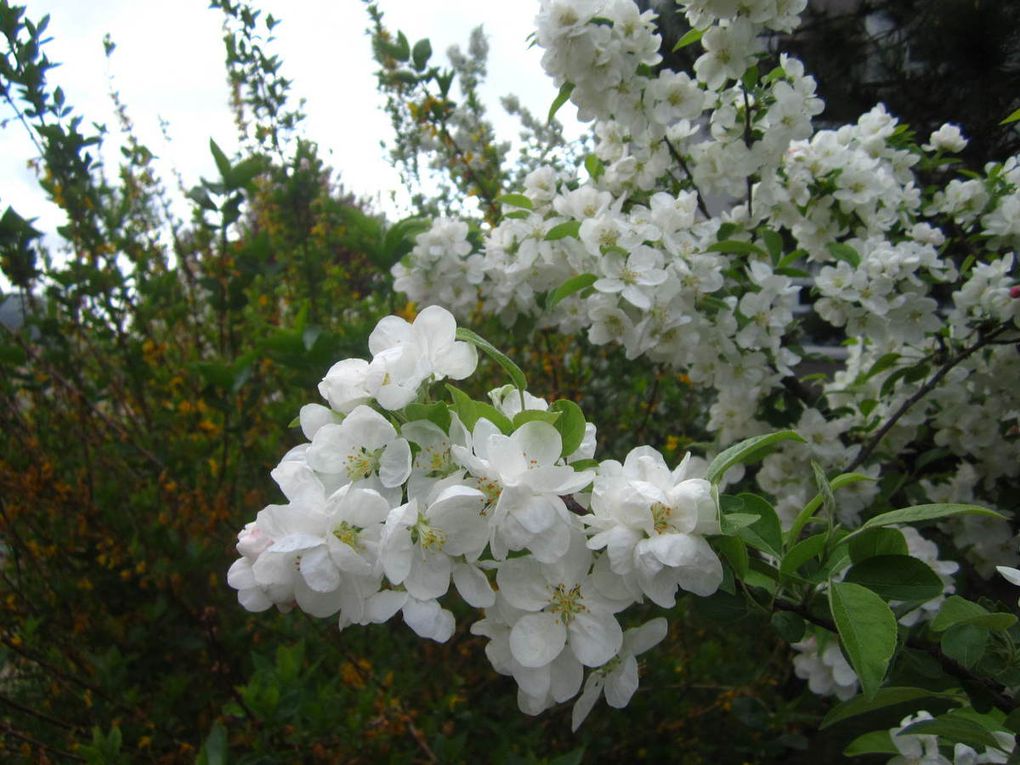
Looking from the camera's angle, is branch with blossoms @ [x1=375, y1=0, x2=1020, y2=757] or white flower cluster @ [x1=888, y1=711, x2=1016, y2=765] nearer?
white flower cluster @ [x1=888, y1=711, x2=1016, y2=765]

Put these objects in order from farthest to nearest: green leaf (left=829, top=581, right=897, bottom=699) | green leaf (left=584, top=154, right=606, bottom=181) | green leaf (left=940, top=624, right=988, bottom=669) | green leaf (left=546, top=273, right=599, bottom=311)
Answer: green leaf (left=584, top=154, right=606, bottom=181) → green leaf (left=546, top=273, right=599, bottom=311) → green leaf (left=940, top=624, right=988, bottom=669) → green leaf (left=829, top=581, right=897, bottom=699)

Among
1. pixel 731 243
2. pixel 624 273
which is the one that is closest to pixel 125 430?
pixel 624 273

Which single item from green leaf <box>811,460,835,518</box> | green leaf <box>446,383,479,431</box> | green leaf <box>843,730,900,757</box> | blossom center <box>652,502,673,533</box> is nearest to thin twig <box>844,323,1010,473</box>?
green leaf <box>843,730,900,757</box>

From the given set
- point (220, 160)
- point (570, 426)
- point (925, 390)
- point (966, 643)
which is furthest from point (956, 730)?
point (220, 160)

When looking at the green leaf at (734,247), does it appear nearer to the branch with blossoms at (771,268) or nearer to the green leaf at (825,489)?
the branch with blossoms at (771,268)

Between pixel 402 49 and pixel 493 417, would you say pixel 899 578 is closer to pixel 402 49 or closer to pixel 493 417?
pixel 493 417

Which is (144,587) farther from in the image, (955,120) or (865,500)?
(955,120)

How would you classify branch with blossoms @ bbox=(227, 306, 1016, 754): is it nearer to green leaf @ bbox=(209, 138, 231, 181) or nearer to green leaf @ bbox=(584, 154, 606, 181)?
green leaf @ bbox=(584, 154, 606, 181)
